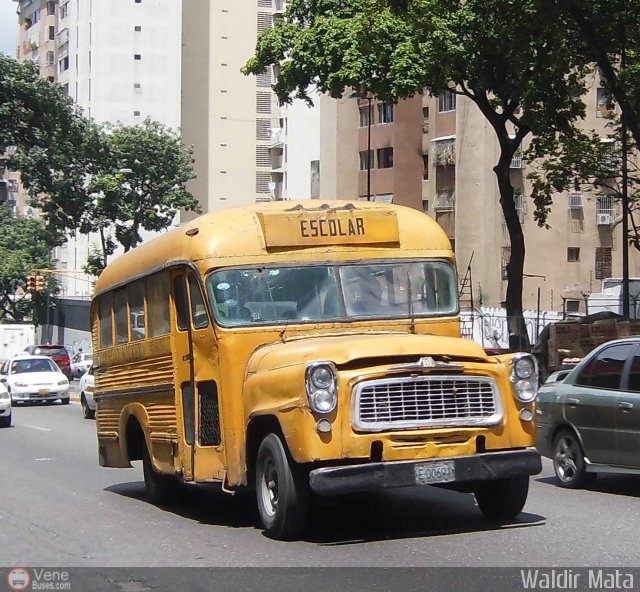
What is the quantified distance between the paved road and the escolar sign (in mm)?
2304

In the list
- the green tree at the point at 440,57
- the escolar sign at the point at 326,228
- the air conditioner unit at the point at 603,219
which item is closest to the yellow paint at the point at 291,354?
the escolar sign at the point at 326,228

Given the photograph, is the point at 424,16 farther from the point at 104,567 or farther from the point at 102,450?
the point at 104,567

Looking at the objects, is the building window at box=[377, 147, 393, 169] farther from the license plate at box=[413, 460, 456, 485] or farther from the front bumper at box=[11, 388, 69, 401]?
the license plate at box=[413, 460, 456, 485]

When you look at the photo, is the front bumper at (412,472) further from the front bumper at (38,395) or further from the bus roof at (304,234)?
the front bumper at (38,395)

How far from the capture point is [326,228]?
37.6ft

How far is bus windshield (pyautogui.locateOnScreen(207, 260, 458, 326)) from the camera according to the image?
1117 centimetres

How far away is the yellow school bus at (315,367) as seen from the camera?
32.3 ft

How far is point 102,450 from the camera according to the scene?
15.0 meters

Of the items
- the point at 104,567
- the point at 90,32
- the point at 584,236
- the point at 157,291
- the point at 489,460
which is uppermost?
the point at 90,32

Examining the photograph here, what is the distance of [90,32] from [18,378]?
63166 millimetres

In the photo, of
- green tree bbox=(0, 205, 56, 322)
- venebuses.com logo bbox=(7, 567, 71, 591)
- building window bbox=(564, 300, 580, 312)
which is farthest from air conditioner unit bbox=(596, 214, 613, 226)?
venebuses.com logo bbox=(7, 567, 71, 591)

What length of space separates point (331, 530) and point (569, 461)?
4159 millimetres

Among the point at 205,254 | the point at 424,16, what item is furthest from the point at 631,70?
the point at 205,254

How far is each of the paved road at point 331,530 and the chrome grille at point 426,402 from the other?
947 mm
